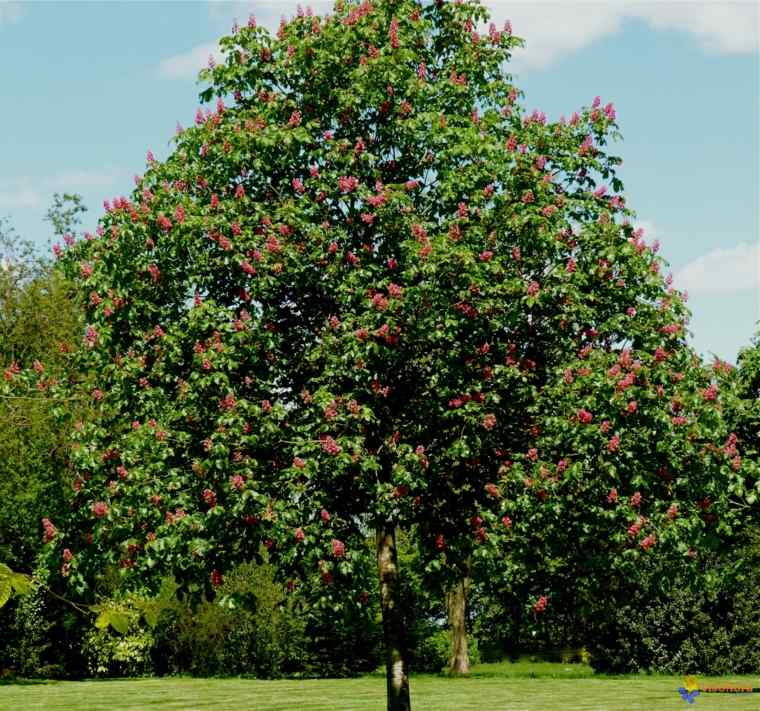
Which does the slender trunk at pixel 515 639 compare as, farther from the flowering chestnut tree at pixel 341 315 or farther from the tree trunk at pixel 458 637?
the flowering chestnut tree at pixel 341 315

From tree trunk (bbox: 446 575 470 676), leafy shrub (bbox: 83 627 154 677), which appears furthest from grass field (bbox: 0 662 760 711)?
tree trunk (bbox: 446 575 470 676)

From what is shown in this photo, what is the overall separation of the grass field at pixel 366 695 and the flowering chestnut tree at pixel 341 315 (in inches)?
440

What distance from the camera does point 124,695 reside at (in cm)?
3572

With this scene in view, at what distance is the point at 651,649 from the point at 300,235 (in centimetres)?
2885

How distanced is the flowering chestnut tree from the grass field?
1119 centimetres

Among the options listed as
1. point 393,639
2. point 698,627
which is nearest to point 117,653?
point 698,627

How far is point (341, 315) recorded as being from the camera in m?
18.9

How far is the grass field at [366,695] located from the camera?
29531 mm

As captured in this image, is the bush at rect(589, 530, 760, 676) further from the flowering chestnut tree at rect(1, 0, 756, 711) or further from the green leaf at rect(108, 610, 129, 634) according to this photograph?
the green leaf at rect(108, 610, 129, 634)

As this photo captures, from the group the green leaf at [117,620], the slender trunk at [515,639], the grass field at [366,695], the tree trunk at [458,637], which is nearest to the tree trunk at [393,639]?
the grass field at [366,695]

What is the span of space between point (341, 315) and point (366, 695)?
65.4 feet

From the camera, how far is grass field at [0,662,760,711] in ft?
96.9

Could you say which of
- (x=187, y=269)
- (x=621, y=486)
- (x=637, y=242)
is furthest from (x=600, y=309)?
(x=187, y=269)
